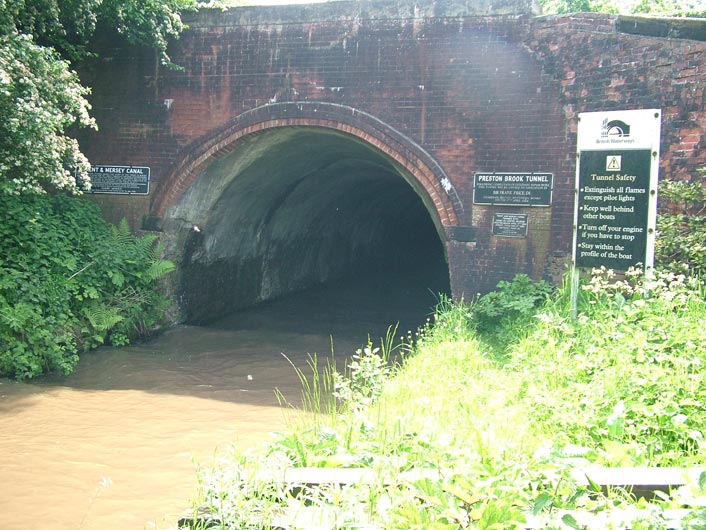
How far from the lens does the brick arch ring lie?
923cm

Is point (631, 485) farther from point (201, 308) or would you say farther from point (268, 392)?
point (201, 308)

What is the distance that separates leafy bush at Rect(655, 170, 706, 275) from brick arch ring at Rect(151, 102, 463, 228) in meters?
2.54

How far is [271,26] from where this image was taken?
10.0 metres

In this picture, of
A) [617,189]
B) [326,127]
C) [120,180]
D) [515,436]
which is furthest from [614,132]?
[120,180]

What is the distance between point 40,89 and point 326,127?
378 centimetres

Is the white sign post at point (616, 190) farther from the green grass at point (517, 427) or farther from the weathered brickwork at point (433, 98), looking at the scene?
the weathered brickwork at point (433, 98)

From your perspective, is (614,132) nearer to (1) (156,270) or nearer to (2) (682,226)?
(2) (682,226)

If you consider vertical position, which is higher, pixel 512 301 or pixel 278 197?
pixel 278 197

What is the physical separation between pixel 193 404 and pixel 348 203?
9.68 metres

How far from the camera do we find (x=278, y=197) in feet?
41.7

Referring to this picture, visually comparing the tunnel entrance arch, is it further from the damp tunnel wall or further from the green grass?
the green grass

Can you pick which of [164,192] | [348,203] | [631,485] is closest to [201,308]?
[164,192]

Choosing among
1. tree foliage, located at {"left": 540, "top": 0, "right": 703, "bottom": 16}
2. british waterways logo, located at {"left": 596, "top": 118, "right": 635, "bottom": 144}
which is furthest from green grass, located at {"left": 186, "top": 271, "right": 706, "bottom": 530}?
tree foliage, located at {"left": 540, "top": 0, "right": 703, "bottom": 16}

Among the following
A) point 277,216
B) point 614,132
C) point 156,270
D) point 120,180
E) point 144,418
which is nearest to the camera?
point 144,418
